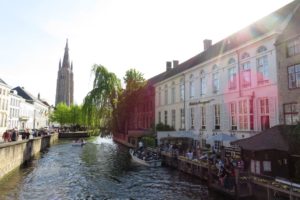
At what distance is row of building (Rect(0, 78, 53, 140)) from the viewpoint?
55.8 m

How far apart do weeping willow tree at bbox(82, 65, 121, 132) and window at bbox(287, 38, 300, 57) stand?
102 ft

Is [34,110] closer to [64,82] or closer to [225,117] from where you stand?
[64,82]

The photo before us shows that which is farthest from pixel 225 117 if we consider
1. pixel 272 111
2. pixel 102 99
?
pixel 102 99

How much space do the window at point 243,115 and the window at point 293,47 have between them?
5.34 m

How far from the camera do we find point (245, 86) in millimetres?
22000

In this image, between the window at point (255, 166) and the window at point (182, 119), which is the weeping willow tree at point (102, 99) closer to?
the window at point (182, 119)

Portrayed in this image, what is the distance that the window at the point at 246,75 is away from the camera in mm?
21627

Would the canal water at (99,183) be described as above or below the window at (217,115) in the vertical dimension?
below

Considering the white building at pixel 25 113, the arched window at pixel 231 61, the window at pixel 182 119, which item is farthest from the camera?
the white building at pixel 25 113

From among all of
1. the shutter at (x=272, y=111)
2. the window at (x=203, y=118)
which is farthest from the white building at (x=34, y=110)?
the shutter at (x=272, y=111)

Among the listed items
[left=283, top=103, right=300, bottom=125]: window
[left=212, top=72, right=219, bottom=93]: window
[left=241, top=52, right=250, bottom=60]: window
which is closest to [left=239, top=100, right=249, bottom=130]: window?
[left=241, top=52, right=250, bottom=60]: window

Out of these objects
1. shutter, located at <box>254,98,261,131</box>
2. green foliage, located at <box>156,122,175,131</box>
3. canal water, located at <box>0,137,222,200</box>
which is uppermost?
shutter, located at <box>254,98,261,131</box>

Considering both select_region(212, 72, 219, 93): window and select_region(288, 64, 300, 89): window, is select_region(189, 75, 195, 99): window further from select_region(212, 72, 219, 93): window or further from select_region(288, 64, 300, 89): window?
select_region(288, 64, 300, 89): window

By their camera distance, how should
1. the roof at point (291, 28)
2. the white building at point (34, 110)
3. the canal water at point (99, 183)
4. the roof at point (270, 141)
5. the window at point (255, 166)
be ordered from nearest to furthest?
the roof at point (270, 141)
the canal water at point (99, 183)
the window at point (255, 166)
the roof at point (291, 28)
the white building at point (34, 110)
